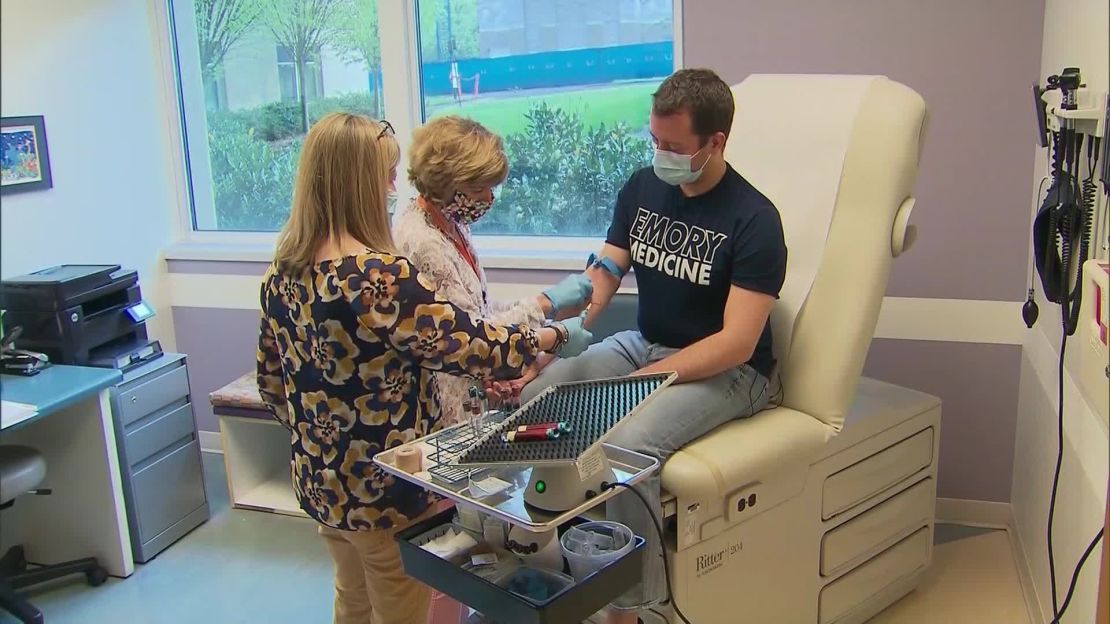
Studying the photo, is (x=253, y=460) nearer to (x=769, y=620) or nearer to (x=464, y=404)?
(x=464, y=404)

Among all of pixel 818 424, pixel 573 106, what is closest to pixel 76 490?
pixel 573 106

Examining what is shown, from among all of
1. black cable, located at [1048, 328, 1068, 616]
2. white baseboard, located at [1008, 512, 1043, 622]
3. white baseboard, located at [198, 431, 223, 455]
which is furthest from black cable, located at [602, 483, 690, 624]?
white baseboard, located at [198, 431, 223, 455]

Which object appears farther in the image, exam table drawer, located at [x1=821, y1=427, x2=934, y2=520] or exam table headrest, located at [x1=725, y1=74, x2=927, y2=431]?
exam table drawer, located at [x1=821, y1=427, x2=934, y2=520]

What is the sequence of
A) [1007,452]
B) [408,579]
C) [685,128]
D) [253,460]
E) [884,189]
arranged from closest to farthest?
[408,579]
[685,128]
[884,189]
[1007,452]
[253,460]

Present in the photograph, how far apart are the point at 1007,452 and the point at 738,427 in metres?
1.32

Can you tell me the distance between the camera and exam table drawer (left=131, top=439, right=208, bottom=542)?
300cm

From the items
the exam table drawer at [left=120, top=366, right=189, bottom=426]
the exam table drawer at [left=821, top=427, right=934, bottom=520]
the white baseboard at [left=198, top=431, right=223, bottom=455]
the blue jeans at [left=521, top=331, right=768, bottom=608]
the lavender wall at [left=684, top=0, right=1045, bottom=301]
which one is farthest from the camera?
the white baseboard at [left=198, top=431, right=223, bottom=455]

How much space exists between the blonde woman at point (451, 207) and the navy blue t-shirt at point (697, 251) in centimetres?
28

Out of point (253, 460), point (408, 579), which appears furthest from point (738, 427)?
point (253, 460)

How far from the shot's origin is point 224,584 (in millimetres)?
2871

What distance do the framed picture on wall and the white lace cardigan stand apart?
1.62 metres

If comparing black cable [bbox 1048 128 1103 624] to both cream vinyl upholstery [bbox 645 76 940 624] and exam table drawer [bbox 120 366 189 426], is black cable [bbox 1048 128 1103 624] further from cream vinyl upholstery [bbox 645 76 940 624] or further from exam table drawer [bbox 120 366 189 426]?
exam table drawer [bbox 120 366 189 426]

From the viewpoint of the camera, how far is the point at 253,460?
11.2 feet

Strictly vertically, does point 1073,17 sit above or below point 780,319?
above
